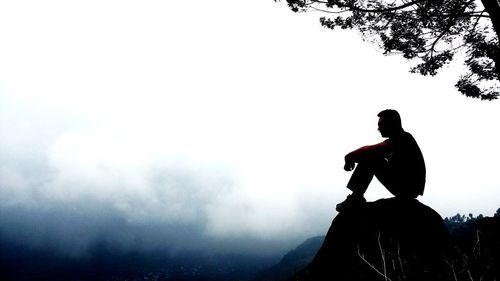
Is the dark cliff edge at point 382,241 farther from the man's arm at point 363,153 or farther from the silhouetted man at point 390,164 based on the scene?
the man's arm at point 363,153

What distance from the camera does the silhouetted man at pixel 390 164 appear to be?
4449 millimetres

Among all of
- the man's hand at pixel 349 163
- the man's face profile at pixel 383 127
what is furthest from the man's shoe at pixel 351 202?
the man's face profile at pixel 383 127

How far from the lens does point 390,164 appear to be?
4535 millimetres

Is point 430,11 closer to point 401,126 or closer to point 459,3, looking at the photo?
point 459,3

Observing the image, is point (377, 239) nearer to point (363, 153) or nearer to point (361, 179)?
point (361, 179)

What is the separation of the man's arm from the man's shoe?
0.46 metres

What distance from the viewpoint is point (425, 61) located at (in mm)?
9398

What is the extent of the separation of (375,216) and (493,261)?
5.86 feet

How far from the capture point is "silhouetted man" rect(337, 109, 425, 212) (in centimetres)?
445

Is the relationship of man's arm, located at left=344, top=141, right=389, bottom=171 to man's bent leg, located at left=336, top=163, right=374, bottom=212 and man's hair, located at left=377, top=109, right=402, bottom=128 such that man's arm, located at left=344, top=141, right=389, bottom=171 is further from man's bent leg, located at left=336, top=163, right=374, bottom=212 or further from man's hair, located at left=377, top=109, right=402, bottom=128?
man's hair, located at left=377, top=109, right=402, bottom=128

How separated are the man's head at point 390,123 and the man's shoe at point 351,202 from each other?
934 millimetres

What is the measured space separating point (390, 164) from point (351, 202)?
0.74 metres

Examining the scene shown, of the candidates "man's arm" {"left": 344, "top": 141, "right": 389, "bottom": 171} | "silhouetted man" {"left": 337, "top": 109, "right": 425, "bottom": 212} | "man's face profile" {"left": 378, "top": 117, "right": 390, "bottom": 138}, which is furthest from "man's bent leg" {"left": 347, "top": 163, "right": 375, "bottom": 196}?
"man's face profile" {"left": 378, "top": 117, "right": 390, "bottom": 138}

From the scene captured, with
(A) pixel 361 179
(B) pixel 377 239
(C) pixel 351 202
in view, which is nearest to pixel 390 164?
(A) pixel 361 179
